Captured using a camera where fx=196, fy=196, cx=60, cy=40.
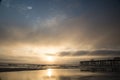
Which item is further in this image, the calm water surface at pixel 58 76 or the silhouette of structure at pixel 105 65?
the silhouette of structure at pixel 105 65

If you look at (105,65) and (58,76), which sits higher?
(105,65)

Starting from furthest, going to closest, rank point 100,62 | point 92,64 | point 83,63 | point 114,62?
point 83,63
point 92,64
point 100,62
point 114,62

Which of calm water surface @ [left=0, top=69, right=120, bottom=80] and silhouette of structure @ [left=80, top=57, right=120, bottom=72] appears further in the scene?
silhouette of structure @ [left=80, top=57, right=120, bottom=72]

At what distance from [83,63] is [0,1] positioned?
161 metres

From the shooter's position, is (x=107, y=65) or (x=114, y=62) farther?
(x=107, y=65)

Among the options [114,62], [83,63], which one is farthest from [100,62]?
[83,63]

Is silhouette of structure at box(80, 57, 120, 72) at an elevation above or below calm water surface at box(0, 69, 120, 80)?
above

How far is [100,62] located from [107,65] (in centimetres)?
566

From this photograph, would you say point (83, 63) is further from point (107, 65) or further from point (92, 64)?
point (107, 65)

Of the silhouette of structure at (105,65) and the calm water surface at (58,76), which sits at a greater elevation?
the silhouette of structure at (105,65)

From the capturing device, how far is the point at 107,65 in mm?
144875

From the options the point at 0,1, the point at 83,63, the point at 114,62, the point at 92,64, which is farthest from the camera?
the point at 83,63

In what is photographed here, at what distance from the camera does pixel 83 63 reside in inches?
7165

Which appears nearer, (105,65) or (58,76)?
(58,76)
